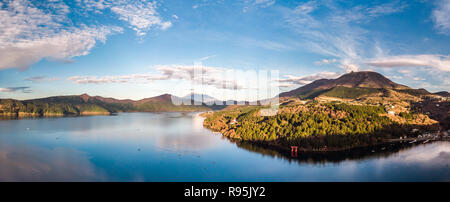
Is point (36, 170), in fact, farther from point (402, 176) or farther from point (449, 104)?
point (449, 104)

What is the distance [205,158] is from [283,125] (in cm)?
3165

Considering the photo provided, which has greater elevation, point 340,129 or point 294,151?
point 340,129

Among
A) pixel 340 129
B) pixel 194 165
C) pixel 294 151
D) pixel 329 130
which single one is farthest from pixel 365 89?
pixel 194 165

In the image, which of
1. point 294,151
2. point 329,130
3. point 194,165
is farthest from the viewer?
point 329,130

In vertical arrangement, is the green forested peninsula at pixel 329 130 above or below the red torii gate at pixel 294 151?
above

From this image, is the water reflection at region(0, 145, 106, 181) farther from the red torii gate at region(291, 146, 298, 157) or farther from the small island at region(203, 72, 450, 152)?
the small island at region(203, 72, 450, 152)

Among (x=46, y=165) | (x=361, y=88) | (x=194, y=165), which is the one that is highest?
(x=361, y=88)

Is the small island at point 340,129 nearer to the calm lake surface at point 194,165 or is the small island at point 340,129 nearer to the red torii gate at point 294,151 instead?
the red torii gate at point 294,151

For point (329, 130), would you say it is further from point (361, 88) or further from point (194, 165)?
point (361, 88)

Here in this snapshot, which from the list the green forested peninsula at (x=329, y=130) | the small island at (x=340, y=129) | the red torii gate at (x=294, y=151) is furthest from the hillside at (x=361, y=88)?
the red torii gate at (x=294, y=151)

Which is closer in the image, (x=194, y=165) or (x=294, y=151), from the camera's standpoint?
(x=194, y=165)

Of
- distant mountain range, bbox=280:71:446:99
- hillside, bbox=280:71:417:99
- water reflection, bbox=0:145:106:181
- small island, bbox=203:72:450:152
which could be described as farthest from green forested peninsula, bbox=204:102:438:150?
hillside, bbox=280:71:417:99
